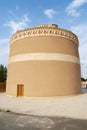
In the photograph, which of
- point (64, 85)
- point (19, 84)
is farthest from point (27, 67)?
point (64, 85)

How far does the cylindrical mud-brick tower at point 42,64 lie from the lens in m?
18.0

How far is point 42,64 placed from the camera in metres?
18.2

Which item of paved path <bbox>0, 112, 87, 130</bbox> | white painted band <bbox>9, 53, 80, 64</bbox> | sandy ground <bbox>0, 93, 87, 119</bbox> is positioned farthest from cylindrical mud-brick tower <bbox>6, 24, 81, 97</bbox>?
paved path <bbox>0, 112, 87, 130</bbox>

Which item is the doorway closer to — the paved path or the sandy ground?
the sandy ground

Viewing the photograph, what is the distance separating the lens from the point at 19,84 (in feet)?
61.5

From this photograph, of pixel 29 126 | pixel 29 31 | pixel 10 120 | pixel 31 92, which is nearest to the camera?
pixel 29 126

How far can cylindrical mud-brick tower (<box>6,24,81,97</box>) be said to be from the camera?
18000mm

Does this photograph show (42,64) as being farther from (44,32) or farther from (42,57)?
(44,32)

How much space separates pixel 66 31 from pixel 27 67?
6845mm

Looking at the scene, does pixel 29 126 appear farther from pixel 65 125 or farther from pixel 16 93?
pixel 16 93

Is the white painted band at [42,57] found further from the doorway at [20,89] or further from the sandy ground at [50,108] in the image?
the sandy ground at [50,108]

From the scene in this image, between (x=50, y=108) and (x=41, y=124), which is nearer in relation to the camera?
(x=41, y=124)

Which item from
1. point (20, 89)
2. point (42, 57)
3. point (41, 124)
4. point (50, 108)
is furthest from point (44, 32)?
point (41, 124)

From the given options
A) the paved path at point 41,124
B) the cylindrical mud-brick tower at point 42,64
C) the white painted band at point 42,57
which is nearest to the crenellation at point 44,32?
the cylindrical mud-brick tower at point 42,64
